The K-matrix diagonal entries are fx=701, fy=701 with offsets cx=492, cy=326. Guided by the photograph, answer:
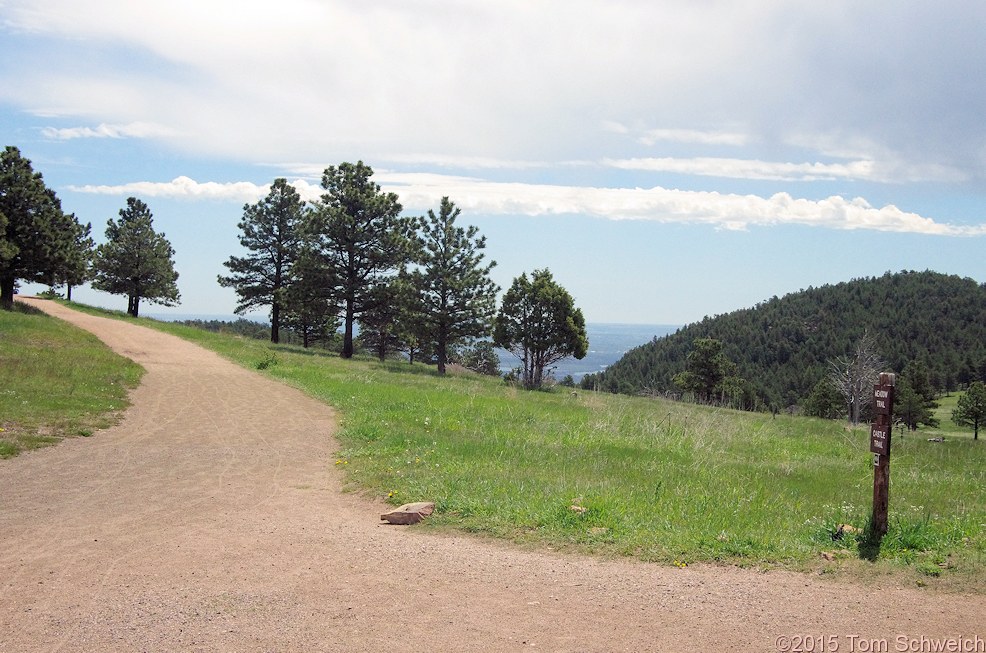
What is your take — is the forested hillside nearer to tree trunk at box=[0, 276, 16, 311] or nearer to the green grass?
tree trunk at box=[0, 276, 16, 311]

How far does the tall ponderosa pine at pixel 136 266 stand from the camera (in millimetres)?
49438

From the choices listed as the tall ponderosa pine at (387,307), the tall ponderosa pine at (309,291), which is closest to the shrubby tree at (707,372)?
the tall ponderosa pine at (387,307)

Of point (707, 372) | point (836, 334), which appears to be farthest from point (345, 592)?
point (836, 334)

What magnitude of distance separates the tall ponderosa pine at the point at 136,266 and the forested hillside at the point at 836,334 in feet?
211

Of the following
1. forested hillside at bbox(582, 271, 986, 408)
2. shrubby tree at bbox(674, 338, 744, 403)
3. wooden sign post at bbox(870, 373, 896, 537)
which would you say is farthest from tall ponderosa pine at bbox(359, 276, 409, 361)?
forested hillside at bbox(582, 271, 986, 408)

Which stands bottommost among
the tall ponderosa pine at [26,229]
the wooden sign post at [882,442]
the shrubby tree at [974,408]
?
the shrubby tree at [974,408]

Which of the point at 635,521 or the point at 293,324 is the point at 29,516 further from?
the point at 293,324

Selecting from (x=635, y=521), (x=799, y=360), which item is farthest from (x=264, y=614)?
(x=799, y=360)

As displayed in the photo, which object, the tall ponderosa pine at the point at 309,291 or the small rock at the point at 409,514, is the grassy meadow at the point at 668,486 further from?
the tall ponderosa pine at the point at 309,291

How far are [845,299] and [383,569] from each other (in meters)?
166

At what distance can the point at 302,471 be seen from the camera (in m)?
10.8

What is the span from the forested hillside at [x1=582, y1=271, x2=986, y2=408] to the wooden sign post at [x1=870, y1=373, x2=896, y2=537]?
90602 mm

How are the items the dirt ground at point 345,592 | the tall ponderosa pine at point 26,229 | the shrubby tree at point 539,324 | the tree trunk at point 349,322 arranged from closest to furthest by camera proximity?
the dirt ground at point 345,592 < the tall ponderosa pine at point 26,229 < the shrubby tree at point 539,324 < the tree trunk at point 349,322

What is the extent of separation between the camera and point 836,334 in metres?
133
